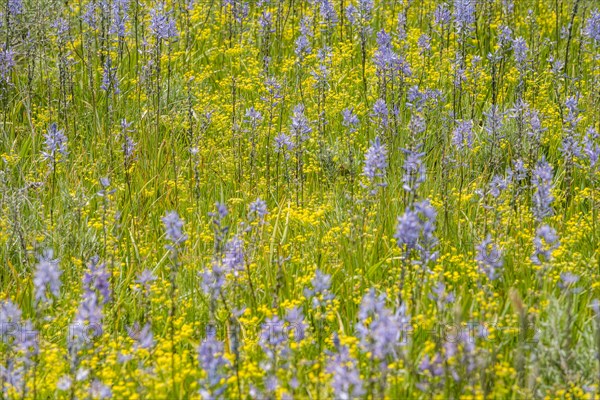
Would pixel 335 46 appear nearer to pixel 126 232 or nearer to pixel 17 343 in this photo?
pixel 126 232

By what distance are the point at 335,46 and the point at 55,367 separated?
164 inches

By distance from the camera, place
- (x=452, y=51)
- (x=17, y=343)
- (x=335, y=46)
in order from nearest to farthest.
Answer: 1. (x=17, y=343)
2. (x=452, y=51)
3. (x=335, y=46)

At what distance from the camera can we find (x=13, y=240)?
393 cm

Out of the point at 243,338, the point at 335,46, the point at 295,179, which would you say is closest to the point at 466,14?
the point at 335,46


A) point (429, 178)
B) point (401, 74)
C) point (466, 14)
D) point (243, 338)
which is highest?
point (466, 14)

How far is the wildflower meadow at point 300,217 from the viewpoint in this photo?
2.73 metres

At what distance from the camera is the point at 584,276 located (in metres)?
3.38

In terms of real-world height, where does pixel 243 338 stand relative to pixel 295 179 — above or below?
below

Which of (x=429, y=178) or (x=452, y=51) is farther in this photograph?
(x=452, y=51)

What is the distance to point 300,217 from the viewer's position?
3.97m

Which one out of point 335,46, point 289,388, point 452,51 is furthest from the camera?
point 335,46

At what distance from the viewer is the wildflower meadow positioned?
273 cm

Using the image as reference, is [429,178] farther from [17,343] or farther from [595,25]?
[17,343]

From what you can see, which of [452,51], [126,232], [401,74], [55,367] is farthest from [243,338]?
[452,51]
